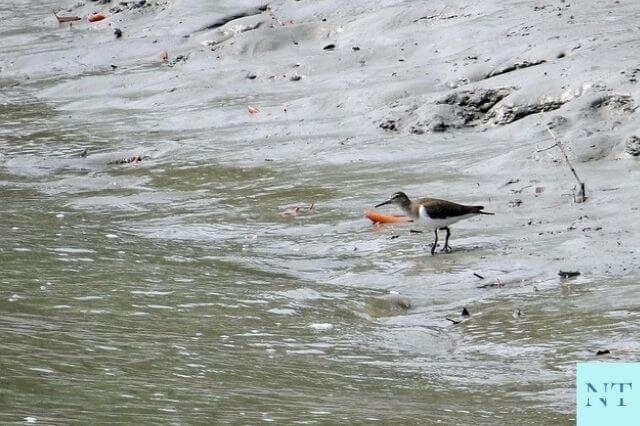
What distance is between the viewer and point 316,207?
1181cm

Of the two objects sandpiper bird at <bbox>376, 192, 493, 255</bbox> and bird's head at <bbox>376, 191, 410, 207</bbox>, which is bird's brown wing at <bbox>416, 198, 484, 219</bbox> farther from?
bird's head at <bbox>376, 191, 410, 207</bbox>

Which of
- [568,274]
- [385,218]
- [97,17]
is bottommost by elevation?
[568,274]

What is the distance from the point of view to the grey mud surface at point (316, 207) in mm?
6859

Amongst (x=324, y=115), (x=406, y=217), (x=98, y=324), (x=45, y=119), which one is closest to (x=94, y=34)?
(x=45, y=119)

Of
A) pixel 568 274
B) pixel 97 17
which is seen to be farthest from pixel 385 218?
pixel 97 17

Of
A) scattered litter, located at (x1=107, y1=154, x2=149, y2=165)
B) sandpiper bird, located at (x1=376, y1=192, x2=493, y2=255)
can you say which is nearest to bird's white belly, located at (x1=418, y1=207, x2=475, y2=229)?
sandpiper bird, located at (x1=376, y1=192, x2=493, y2=255)

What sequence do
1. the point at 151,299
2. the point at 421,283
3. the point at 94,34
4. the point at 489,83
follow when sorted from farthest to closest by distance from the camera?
the point at 94,34 → the point at 489,83 → the point at 421,283 → the point at 151,299

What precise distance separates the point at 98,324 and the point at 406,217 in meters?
3.97

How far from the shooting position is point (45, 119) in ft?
55.0

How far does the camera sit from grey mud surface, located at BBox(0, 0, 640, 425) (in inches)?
270

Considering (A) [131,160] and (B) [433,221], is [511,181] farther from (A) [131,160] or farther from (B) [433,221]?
(A) [131,160]

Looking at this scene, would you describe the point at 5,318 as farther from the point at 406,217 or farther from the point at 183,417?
the point at 406,217

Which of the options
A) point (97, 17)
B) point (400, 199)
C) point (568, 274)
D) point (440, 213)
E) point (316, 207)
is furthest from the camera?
point (97, 17)

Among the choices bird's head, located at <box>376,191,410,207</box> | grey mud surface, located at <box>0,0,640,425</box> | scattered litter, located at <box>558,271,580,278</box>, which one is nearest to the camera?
grey mud surface, located at <box>0,0,640,425</box>
